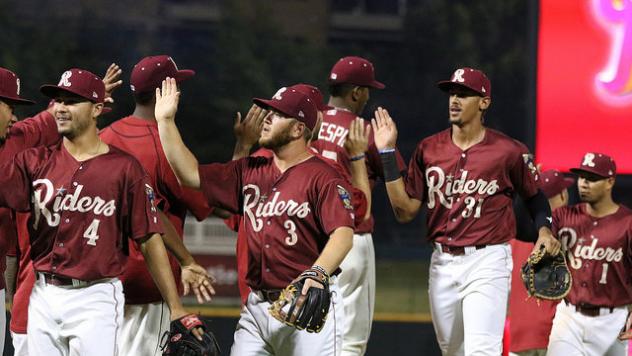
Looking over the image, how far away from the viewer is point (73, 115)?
4.61m

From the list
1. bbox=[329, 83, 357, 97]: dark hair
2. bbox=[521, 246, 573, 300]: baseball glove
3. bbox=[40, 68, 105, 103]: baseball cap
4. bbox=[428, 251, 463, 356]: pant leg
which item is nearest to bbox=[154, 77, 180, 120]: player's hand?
bbox=[40, 68, 105, 103]: baseball cap

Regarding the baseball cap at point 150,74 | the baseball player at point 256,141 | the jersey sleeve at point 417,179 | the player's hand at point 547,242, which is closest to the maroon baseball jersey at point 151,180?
the baseball cap at point 150,74

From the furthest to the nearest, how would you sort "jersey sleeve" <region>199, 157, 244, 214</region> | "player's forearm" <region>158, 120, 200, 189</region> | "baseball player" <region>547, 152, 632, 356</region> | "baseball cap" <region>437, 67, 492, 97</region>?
"baseball player" <region>547, 152, 632, 356</region> → "baseball cap" <region>437, 67, 492, 97</region> → "jersey sleeve" <region>199, 157, 244, 214</region> → "player's forearm" <region>158, 120, 200, 189</region>

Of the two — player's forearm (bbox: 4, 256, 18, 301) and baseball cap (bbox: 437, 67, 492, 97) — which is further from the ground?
baseball cap (bbox: 437, 67, 492, 97)

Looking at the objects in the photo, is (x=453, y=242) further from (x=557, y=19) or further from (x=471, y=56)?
(x=471, y=56)

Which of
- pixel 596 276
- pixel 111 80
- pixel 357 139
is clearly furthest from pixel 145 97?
pixel 596 276

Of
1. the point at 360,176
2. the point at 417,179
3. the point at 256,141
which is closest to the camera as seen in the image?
the point at 256,141

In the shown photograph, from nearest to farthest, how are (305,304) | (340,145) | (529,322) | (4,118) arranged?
1. (305,304)
2. (4,118)
3. (340,145)
4. (529,322)

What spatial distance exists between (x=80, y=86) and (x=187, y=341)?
3.38 ft

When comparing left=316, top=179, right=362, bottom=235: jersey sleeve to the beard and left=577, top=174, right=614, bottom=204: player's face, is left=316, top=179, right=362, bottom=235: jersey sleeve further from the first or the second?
left=577, top=174, right=614, bottom=204: player's face

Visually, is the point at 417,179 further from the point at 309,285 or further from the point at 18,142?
the point at 18,142

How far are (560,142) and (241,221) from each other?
3.47m

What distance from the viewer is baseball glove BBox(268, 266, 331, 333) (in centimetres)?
440

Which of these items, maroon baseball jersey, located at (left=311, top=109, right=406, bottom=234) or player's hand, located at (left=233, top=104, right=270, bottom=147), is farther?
maroon baseball jersey, located at (left=311, top=109, right=406, bottom=234)
